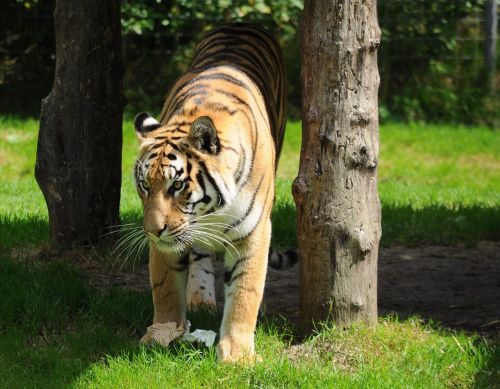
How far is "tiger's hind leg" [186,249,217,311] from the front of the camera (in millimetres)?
5457

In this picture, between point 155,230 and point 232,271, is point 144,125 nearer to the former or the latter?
point 155,230

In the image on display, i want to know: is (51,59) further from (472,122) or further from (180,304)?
(180,304)

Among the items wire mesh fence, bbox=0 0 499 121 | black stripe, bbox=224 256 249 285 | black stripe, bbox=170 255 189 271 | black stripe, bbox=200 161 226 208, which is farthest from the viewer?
wire mesh fence, bbox=0 0 499 121

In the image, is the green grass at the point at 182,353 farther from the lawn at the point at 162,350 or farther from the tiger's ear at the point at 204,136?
the tiger's ear at the point at 204,136

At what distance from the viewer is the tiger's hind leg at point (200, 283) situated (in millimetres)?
5457

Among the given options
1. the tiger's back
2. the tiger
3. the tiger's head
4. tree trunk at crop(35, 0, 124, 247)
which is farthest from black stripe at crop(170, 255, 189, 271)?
tree trunk at crop(35, 0, 124, 247)

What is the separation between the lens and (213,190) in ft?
14.3

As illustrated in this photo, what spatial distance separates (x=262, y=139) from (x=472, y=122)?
7064 millimetres

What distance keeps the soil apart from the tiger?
63 centimetres

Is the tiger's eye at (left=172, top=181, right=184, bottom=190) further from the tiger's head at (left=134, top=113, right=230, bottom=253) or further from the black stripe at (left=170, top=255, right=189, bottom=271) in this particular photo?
the black stripe at (left=170, top=255, right=189, bottom=271)

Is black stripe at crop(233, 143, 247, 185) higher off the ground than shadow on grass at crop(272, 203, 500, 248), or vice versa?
black stripe at crop(233, 143, 247, 185)

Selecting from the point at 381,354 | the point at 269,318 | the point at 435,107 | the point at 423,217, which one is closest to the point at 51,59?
the point at 435,107

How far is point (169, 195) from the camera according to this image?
14.0 ft

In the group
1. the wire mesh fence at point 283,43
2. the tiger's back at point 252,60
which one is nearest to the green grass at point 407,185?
the wire mesh fence at point 283,43
